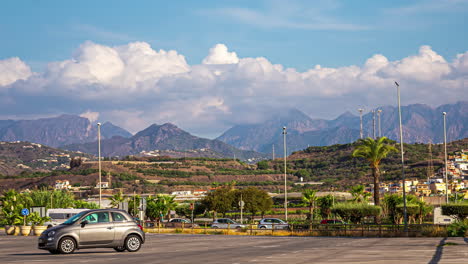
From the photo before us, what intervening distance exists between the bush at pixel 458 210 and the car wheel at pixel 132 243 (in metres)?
34.5

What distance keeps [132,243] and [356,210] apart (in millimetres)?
42458

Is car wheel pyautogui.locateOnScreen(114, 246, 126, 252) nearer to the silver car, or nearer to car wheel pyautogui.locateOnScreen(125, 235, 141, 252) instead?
car wheel pyautogui.locateOnScreen(125, 235, 141, 252)

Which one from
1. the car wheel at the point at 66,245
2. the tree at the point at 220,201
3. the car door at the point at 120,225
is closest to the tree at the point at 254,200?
the tree at the point at 220,201

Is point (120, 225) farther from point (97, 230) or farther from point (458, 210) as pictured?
point (458, 210)

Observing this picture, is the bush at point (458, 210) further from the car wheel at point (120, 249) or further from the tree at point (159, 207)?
the tree at point (159, 207)

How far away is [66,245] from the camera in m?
24.5

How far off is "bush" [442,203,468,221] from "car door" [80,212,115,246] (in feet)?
117

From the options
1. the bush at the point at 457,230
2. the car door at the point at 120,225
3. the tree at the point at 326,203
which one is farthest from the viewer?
the tree at the point at 326,203

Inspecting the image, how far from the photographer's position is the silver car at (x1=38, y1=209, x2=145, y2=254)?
24.4 meters

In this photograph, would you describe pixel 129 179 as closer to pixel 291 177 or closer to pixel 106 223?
pixel 291 177

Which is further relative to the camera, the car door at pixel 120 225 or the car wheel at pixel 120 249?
the car wheel at pixel 120 249

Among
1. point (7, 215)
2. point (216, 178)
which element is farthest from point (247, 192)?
point (216, 178)

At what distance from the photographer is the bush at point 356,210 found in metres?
63.0

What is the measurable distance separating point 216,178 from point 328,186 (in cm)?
4250
